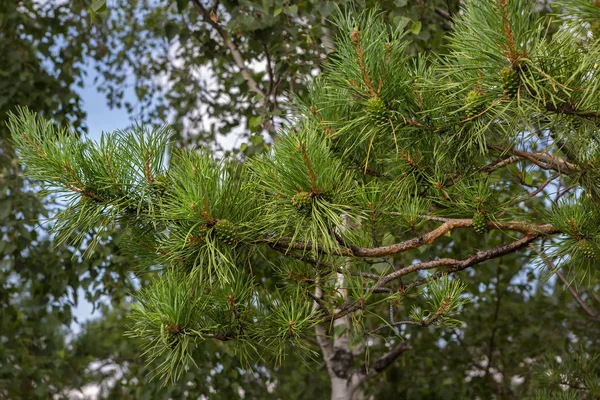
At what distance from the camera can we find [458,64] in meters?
1.32

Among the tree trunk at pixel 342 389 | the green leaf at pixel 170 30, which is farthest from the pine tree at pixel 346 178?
the green leaf at pixel 170 30

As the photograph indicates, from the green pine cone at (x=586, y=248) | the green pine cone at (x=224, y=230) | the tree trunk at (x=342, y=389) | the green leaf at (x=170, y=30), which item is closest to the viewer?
the green pine cone at (x=224, y=230)

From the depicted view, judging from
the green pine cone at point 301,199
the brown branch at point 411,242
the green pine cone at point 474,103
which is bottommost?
the green pine cone at point 301,199

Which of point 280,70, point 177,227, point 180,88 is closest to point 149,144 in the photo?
point 177,227

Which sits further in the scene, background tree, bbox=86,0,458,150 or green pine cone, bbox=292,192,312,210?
background tree, bbox=86,0,458,150

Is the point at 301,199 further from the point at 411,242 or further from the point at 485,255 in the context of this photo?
the point at 485,255

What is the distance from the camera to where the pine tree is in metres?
1.23

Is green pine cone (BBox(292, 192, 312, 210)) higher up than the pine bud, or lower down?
higher up

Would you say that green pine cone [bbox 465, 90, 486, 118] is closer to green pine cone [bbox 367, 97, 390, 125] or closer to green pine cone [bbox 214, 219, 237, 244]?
green pine cone [bbox 367, 97, 390, 125]

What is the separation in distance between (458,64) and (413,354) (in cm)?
263

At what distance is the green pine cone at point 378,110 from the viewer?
51.8 inches

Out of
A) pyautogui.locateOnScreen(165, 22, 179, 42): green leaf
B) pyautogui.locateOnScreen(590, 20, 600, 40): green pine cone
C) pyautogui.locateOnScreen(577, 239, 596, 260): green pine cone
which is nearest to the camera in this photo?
pyautogui.locateOnScreen(590, 20, 600, 40): green pine cone

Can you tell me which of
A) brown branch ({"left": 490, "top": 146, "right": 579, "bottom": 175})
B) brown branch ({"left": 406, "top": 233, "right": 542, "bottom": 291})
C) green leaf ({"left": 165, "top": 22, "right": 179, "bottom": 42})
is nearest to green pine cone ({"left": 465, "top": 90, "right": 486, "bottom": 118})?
brown branch ({"left": 490, "top": 146, "right": 579, "bottom": 175})

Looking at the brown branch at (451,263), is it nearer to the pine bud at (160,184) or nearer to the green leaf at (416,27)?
the pine bud at (160,184)
